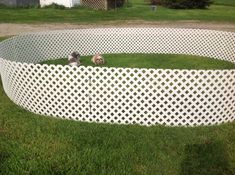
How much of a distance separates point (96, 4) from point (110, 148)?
2603cm

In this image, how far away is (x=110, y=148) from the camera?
6.60 m

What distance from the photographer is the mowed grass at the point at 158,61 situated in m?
13.4

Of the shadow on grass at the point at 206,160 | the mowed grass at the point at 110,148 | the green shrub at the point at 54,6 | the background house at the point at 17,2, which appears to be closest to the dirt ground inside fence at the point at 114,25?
the green shrub at the point at 54,6

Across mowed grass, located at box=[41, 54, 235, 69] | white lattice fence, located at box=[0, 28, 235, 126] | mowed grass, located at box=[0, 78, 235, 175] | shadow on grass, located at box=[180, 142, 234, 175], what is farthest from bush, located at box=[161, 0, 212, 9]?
shadow on grass, located at box=[180, 142, 234, 175]

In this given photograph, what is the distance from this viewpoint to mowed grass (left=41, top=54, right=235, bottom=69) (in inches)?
529

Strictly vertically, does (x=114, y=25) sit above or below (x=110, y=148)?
below

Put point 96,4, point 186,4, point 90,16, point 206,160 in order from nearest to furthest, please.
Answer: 1. point 206,160
2. point 90,16
3. point 96,4
4. point 186,4

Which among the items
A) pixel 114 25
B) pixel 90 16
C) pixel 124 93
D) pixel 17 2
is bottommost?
pixel 114 25

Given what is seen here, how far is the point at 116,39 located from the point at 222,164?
10.5 m

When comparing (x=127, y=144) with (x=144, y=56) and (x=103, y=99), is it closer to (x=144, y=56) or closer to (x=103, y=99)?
(x=103, y=99)

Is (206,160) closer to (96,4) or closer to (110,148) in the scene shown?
(110,148)

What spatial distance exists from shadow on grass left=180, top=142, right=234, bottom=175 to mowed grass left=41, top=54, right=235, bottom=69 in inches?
261

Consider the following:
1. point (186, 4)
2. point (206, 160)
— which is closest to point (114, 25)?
point (186, 4)

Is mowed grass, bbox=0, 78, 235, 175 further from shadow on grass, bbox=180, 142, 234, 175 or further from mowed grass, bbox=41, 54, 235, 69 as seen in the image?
mowed grass, bbox=41, 54, 235, 69
